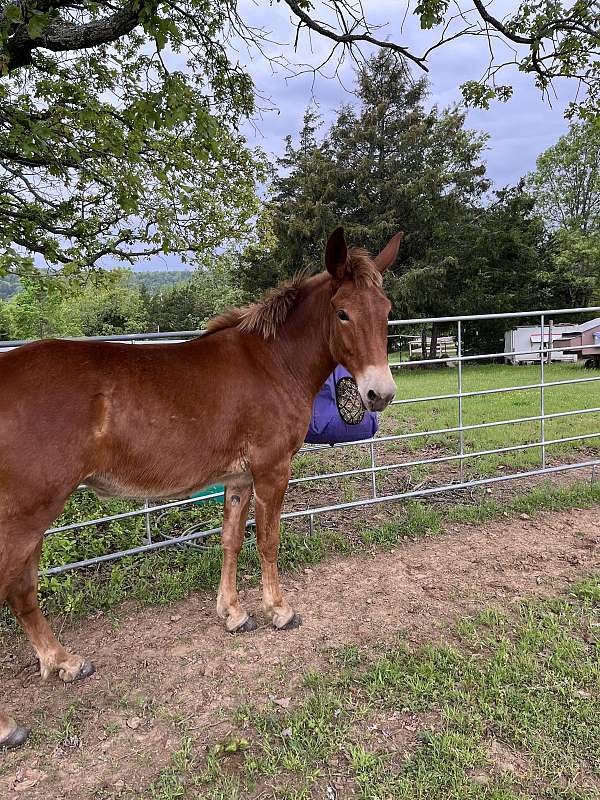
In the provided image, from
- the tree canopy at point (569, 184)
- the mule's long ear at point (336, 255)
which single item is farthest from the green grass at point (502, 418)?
the tree canopy at point (569, 184)

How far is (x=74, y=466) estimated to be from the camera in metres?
2.21

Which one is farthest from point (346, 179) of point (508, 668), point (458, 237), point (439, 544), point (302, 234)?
point (508, 668)

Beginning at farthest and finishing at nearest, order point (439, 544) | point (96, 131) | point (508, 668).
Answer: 1. point (96, 131)
2. point (439, 544)
3. point (508, 668)

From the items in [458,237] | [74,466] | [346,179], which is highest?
[346,179]

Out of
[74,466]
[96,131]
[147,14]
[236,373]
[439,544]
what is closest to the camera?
[74,466]

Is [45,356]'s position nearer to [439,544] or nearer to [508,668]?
[508,668]

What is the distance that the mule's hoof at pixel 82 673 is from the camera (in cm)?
257

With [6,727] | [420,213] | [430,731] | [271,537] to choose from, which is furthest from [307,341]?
[420,213]

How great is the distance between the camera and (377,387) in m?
2.42

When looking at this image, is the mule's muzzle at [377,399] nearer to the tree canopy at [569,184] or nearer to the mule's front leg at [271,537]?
the mule's front leg at [271,537]

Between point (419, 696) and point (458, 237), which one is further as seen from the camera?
point (458, 237)

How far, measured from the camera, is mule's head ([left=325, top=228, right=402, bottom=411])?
246 centimetres

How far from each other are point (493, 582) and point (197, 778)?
7.69ft

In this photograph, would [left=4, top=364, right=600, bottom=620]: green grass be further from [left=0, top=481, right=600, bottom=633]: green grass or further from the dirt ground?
the dirt ground
